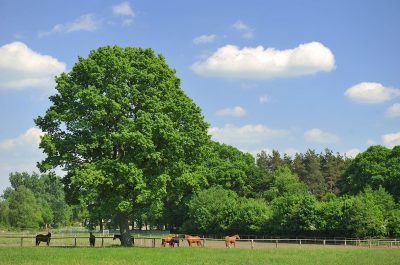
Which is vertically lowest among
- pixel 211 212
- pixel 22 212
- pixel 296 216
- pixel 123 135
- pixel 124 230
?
pixel 124 230

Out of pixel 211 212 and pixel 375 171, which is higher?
pixel 375 171

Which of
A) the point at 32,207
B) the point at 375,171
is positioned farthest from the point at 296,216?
the point at 32,207

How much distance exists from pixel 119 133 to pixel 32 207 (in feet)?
284

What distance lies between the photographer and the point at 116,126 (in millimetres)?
40000

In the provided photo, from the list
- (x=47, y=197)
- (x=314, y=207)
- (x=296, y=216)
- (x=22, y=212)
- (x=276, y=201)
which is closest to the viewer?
(x=314, y=207)

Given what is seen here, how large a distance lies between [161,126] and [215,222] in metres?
41.9

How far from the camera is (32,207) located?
115125mm

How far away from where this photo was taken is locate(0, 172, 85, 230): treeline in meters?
110

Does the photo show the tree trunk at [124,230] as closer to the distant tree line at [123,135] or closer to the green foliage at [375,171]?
the distant tree line at [123,135]

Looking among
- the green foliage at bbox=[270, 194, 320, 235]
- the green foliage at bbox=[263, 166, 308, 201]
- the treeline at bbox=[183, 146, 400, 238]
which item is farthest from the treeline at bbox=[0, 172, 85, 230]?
the green foliage at bbox=[263, 166, 308, 201]

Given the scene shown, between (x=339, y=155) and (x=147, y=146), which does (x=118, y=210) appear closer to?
(x=147, y=146)

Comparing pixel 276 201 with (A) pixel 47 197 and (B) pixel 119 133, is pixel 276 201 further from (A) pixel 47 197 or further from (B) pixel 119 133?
(A) pixel 47 197

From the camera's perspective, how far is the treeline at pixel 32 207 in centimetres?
11031

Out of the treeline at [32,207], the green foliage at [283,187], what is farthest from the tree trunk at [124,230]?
the green foliage at [283,187]
